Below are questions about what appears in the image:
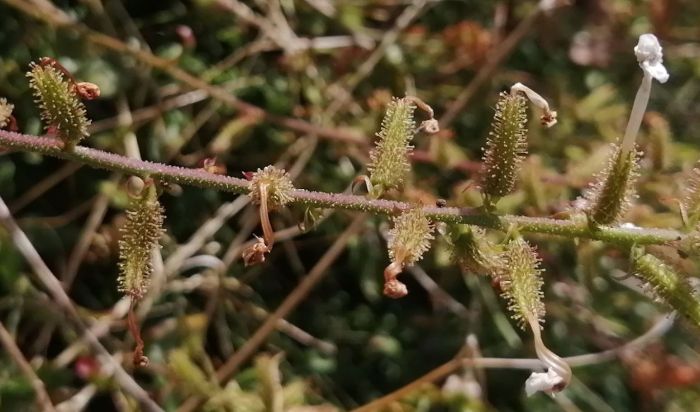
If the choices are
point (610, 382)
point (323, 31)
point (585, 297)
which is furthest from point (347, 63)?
point (610, 382)

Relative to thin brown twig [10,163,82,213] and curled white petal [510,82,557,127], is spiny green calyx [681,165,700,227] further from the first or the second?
thin brown twig [10,163,82,213]

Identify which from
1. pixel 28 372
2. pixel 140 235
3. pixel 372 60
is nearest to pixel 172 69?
pixel 372 60

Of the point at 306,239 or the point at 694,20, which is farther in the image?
the point at 694,20

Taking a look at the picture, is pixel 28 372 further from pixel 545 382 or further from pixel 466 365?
pixel 545 382

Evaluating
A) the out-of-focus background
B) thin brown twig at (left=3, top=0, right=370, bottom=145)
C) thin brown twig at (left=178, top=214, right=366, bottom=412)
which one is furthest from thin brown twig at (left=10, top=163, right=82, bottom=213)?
thin brown twig at (left=178, top=214, right=366, bottom=412)

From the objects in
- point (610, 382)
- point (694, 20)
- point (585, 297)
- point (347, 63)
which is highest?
point (347, 63)

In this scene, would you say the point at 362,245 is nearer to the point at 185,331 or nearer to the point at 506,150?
the point at 185,331
